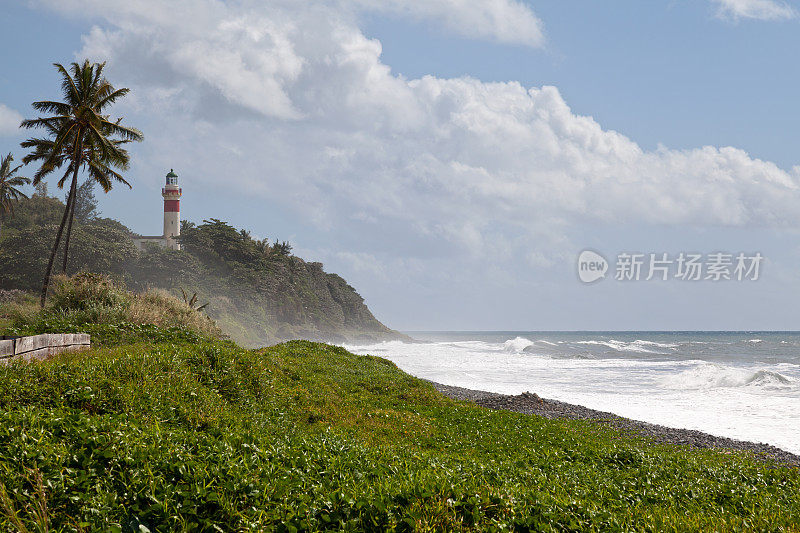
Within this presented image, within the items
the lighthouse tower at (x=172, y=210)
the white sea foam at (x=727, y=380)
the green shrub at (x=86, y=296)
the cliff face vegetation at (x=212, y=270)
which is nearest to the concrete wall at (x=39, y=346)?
the green shrub at (x=86, y=296)

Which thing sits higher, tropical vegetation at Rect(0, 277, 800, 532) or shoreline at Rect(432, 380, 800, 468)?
tropical vegetation at Rect(0, 277, 800, 532)

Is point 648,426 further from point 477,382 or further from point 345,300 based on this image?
point 345,300

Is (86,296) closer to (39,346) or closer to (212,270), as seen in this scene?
(39,346)

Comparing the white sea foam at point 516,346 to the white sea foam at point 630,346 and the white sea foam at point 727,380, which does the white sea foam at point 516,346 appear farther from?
the white sea foam at point 727,380

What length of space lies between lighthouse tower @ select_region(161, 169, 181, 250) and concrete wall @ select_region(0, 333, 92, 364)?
56.6 m

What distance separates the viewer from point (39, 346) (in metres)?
12.7

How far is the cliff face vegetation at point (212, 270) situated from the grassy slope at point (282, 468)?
35508 mm

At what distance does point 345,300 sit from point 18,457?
9221 centimetres

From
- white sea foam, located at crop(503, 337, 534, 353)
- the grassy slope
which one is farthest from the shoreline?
white sea foam, located at crop(503, 337, 534, 353)

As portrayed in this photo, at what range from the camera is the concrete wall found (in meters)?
11.2

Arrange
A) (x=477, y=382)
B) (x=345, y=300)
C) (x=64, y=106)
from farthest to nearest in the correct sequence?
(x=345, y=300)
(x=477, y=382)
(x=64, y=106)

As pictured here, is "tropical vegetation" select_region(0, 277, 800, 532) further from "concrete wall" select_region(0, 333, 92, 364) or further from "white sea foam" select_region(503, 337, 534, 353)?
"white sea foam" select_region(503, 337, 534, 353)

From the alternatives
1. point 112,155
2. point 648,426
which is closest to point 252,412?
point 648,426

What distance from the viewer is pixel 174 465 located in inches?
203
